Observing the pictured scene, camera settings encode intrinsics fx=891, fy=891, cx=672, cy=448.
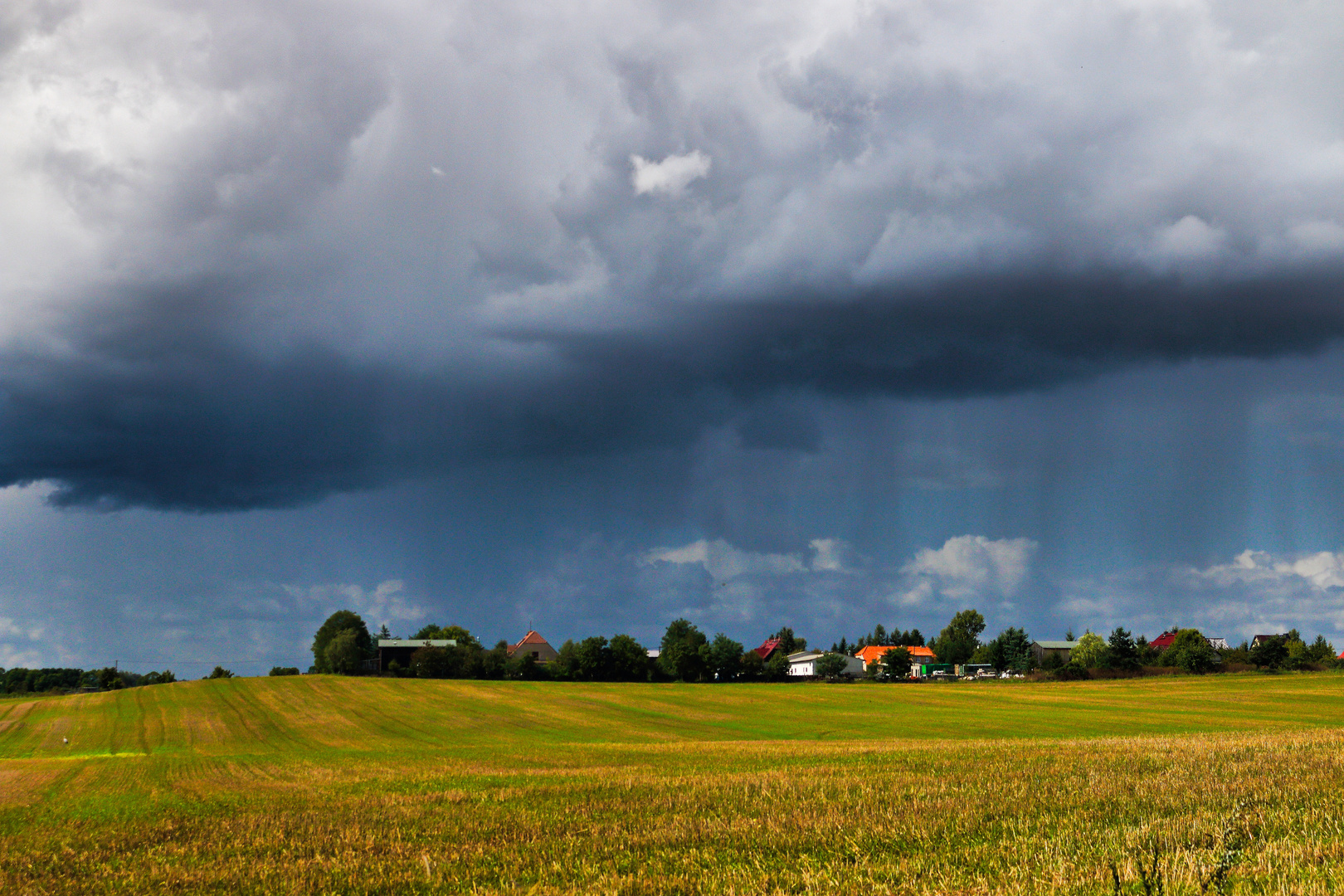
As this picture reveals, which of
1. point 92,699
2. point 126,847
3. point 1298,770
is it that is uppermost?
point 1298,770

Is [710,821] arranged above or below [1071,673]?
above

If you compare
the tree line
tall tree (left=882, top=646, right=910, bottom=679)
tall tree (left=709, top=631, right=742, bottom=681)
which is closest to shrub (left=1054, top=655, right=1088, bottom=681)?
the tree line

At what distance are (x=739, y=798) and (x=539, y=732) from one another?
62.7 metres

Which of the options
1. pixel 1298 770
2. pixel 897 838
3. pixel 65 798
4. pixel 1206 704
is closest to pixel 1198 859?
pixel 897 838

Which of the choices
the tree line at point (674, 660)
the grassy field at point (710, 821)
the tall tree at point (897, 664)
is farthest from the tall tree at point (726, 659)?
the grassy field at point (710, 821)

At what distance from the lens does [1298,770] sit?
19.2 m

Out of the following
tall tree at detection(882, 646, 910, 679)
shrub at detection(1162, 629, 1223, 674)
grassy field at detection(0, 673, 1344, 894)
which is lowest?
tall tree at detection(882, 646, 910, 679)

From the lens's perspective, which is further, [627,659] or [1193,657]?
[627,659]

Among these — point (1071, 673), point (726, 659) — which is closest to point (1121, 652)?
point (1071, 673)

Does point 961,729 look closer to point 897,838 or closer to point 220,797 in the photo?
point 220,797

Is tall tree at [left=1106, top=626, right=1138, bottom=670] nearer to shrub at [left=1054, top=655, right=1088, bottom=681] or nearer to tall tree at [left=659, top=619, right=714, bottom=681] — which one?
shrub at [left=1054, top=655, right=1088, bottom=681]

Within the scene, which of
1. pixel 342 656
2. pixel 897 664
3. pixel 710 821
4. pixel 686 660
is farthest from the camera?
pixel 897 664

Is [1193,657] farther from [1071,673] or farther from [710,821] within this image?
[710,821]

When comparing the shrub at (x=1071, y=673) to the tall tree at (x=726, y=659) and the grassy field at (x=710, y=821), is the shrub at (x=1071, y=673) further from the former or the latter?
the grassy field at (x=710, y=821)
